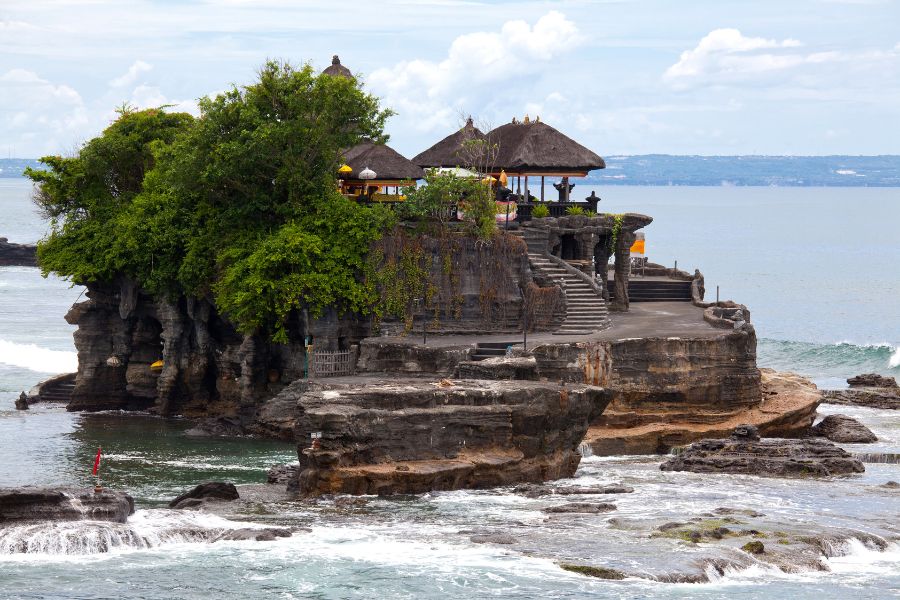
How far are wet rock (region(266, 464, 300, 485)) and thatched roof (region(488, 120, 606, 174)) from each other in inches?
756

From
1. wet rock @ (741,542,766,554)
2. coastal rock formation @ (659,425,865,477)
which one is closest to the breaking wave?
coastal rock formation @ (659,425,865,477)

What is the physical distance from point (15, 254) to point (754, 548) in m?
125

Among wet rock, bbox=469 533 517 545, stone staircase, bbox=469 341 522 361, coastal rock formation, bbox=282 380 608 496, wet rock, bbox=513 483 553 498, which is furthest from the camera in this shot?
stone staircase, bbox=469 341 522 361

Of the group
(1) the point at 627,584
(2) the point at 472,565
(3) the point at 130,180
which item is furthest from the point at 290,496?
(3) the point at 130,180

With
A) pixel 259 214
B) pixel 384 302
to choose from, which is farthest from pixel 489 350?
pixel 259 214

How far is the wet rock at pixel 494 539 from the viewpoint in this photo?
139 ft

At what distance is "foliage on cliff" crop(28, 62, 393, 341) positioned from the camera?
6006 cm

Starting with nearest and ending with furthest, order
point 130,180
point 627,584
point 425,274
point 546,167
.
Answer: point 627,584 → point 425,274 → point 546,167 → point 130,180

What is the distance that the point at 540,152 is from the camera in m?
65.9

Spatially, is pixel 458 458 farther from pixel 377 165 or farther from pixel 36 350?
pixel 36 350

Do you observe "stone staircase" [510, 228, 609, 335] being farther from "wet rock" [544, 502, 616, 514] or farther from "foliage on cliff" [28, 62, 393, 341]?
"wet rock" [544, 502, 616, 514]

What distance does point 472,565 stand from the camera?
4044cm

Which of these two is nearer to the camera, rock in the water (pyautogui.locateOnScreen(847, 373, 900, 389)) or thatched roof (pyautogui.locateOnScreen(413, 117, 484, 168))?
thatched roof (pyautogui.locateOnScreen(413, 117, 484, 168))

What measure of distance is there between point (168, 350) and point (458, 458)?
20384 mm
